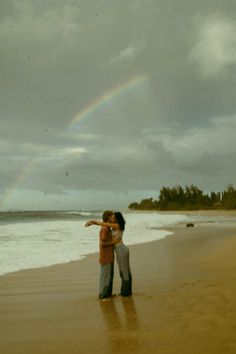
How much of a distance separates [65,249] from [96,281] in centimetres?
739

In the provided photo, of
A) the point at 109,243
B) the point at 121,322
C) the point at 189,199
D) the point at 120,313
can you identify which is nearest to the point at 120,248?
the point at 109,243

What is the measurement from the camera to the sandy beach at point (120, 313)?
5.04 m

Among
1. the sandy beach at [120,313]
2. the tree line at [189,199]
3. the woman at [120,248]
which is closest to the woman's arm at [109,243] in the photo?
the woman at [120,248]

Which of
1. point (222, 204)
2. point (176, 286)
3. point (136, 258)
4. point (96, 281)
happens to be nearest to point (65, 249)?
point (136, 258)

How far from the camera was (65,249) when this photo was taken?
16938 mm

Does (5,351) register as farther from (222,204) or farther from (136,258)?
(222,204)

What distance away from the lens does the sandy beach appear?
504 cm

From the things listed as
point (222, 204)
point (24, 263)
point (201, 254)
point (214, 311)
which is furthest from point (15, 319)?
point (222, 204)

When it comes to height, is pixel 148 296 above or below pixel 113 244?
below

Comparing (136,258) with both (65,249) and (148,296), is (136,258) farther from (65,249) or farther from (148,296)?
(148,296)

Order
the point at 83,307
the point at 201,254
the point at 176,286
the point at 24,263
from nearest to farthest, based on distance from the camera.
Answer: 1. the point at 83,307
2. the point at 176,286
3. the point at 24,263
4. the point at 201,254

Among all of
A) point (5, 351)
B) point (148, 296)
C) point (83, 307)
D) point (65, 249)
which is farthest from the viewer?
point (65, 249)

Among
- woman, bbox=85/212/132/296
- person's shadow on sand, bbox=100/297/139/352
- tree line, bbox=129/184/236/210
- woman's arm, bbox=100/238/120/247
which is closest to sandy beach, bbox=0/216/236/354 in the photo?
person's shadow on sand, bbox=100/297/139/352

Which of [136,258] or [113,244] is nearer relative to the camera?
[113,244]
